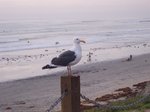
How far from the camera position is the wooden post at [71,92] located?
19.4 feet

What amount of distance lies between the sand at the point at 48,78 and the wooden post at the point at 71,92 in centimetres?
803

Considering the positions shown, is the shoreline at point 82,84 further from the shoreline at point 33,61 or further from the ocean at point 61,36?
the ocean at point 61,36

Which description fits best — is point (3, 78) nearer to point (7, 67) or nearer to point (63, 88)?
point (7, 67)

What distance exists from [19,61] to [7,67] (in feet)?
9.63

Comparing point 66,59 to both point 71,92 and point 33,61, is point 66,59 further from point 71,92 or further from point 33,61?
point 33,61

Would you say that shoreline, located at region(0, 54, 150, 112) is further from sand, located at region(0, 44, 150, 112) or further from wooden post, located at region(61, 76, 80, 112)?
wooden post, located at region(61, 76, 80, 112)

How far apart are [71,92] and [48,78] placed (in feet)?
55.3

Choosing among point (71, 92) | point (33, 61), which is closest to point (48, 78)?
point (33, 61)

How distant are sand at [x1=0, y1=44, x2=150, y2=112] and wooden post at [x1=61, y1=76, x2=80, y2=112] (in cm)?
803

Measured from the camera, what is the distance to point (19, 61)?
101 feet

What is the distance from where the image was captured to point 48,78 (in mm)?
22719

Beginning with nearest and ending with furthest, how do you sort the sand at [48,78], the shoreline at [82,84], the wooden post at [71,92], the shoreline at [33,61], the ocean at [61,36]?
the wooden post at [71,92] → the shoreline at [82,84] → the sand at [48,78] → the shoreline at [33,61] → the ocean at [61,36]

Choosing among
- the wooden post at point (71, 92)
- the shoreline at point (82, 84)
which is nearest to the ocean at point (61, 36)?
the shoreline at point (82, 84)

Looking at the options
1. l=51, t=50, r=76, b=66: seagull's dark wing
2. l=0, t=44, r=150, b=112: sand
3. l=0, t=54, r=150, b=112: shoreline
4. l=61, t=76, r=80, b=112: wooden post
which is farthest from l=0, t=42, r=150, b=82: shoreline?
l=61, t=76, r=80, b=112: wooden post
